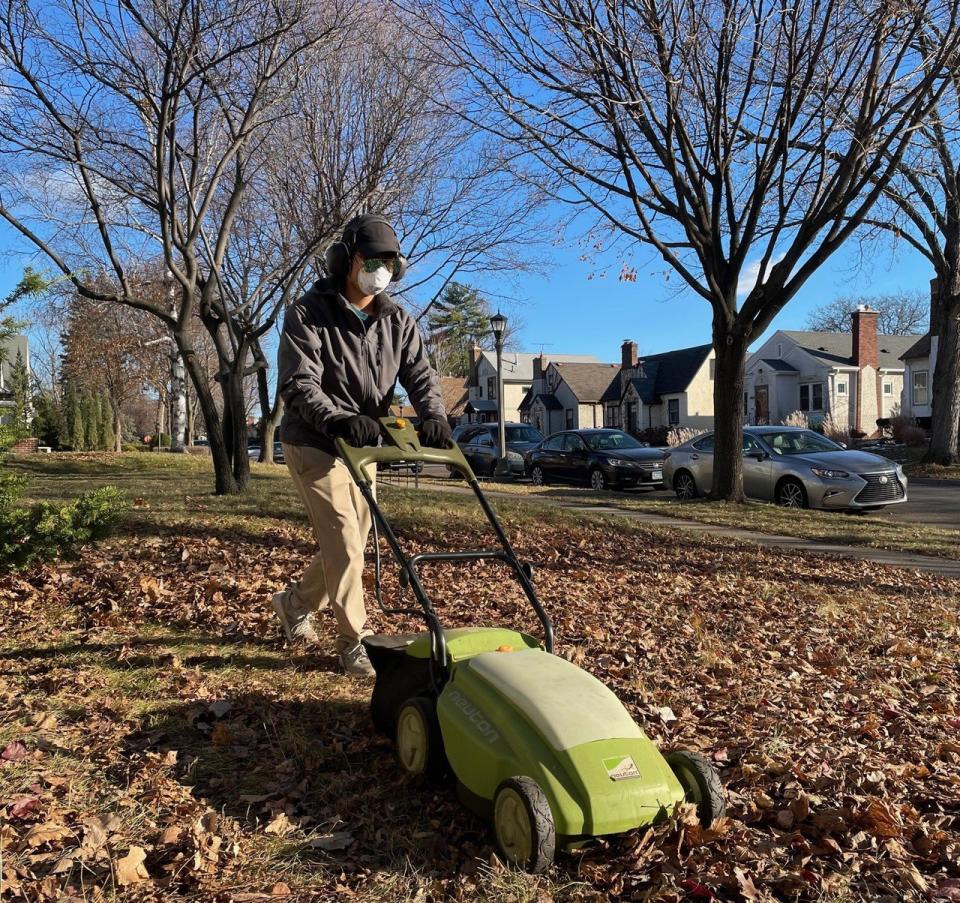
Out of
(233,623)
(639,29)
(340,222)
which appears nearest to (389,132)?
(340,222)

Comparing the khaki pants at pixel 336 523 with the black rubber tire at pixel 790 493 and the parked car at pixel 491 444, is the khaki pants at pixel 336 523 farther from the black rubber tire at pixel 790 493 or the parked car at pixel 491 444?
the parked car at pixel 491 444

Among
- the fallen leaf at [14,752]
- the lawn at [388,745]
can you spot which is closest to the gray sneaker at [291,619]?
the lawn at [388,745]

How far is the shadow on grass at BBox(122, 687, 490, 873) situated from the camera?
2822 mm

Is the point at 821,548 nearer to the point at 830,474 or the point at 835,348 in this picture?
the point at 830,474

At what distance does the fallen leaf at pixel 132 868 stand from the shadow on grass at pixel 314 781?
38 centimetres

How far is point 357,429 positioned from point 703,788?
1.88 m

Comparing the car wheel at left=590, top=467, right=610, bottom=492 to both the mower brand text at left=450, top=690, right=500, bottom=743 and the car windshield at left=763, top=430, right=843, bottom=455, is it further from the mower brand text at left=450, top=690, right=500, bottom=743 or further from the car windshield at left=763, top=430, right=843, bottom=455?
the mower brand text at left=450, top=690, right=500, bottom=743

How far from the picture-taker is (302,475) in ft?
13.7

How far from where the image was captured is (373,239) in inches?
153

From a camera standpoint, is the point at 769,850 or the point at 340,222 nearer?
the point at 769,850

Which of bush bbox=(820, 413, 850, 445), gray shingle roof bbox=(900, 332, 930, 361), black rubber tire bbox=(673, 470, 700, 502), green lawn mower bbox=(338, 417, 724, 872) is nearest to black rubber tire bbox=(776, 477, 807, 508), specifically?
black rubber tire bbox=(673, 470, 700, 502)

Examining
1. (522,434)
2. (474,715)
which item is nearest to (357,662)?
(474,715)

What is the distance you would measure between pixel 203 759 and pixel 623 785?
1.80 m

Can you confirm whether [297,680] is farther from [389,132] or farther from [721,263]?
[389,132]
